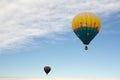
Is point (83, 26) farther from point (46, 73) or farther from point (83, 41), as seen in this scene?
point (46, 73)

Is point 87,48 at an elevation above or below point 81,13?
below

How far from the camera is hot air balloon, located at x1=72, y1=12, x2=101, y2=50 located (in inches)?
4236

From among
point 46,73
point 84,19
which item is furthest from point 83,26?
point 46,73

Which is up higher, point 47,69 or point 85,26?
point 47,69

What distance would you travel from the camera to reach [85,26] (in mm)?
107438

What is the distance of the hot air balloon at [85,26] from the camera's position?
108m

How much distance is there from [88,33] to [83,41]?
2599mm

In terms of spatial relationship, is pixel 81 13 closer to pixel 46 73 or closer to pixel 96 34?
pixel 96 34

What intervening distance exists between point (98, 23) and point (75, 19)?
261 inches

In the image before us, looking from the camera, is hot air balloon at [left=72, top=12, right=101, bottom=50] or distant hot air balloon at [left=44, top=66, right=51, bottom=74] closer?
hot air balloon at [left=72, top=12, right=101, bottom=50]

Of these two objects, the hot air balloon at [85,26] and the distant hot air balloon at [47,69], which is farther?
the distant hot air balloon at [47,69]

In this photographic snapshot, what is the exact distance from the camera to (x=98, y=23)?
110 metres

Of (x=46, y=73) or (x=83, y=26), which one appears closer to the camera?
(x=83, y=26)

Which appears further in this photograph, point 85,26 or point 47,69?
point 47,69
